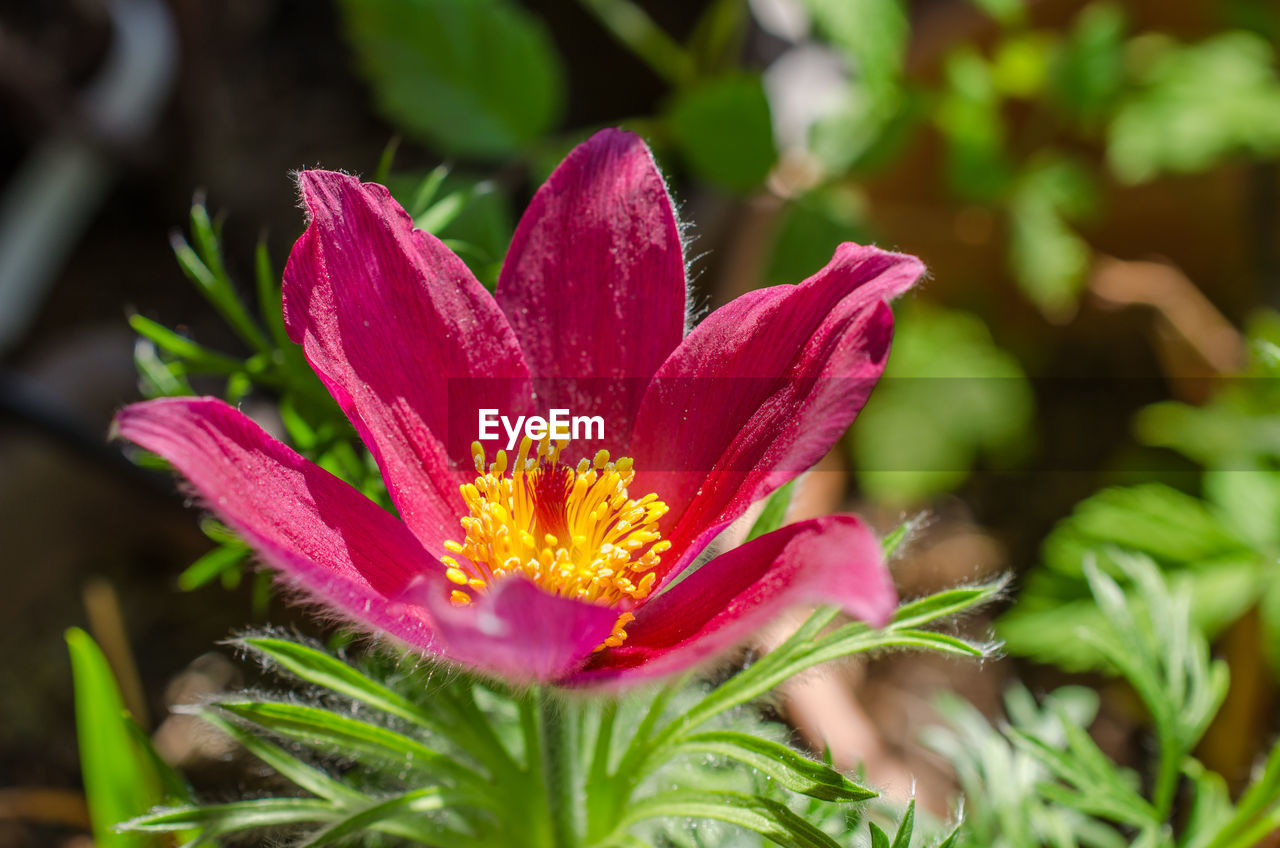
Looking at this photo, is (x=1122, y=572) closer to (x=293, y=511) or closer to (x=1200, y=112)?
(x=1200, y=112)

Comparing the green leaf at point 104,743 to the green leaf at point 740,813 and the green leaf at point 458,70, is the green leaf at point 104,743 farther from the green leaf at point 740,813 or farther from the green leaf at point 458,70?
the green leaf at point 458,70

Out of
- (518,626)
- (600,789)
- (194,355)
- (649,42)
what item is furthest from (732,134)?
(518,626)

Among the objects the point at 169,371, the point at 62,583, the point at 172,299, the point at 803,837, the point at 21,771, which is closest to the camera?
the point at 803,837

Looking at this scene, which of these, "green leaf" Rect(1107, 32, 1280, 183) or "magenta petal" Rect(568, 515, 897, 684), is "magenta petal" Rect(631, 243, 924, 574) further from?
"green leaf" Rect(1107, 32, 1280, 183)

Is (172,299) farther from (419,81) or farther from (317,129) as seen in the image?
(419,81)

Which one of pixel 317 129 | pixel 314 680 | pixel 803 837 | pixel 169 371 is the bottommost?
pixel 803 837

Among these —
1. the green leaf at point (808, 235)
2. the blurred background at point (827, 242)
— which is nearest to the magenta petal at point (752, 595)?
the blurred background at point (827, 242)

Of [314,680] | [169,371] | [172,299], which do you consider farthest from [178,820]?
[172,299]
